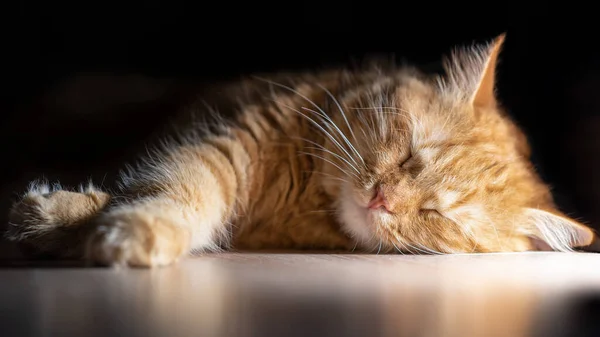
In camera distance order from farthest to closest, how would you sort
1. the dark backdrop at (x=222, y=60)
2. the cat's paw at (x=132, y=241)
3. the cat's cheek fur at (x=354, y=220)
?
1. the dark backdrop at (x=222, y=60)
2. the cat's cheek fur at (x=354, y=220)
3. the cat's paw at (x=132, y=241)

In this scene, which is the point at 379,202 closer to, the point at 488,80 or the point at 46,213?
the point at 488,80

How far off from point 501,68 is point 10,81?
7.49 feet

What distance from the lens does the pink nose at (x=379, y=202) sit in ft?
5.62

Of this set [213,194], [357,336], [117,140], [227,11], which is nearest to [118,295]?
[357,336]

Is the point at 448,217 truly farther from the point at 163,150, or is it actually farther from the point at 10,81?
the point at 10,81

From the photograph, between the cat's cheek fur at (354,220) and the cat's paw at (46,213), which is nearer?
the cat's paw at (46,213)

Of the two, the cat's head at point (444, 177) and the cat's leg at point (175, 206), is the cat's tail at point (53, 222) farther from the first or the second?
the cat's head at point (444, 177)

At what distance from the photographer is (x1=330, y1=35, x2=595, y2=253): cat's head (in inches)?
68.4

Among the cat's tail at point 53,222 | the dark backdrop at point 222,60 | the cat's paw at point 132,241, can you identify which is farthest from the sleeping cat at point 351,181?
the dark backdrop at point 222,60

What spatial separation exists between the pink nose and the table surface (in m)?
0.21

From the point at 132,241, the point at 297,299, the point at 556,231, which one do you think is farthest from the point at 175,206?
the point at 556,231

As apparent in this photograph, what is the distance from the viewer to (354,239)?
1895mm

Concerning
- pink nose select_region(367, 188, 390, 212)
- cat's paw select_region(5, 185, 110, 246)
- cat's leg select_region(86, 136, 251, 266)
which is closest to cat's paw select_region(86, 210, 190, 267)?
cat's leg select_region(86, 136, 251, 266)

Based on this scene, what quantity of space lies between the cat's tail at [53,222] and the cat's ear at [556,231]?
1386 millimetres
